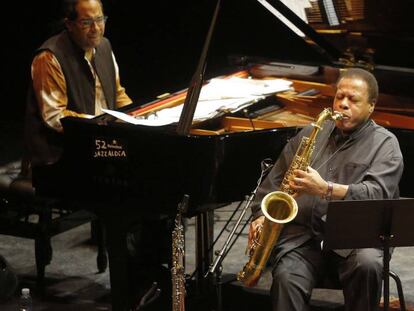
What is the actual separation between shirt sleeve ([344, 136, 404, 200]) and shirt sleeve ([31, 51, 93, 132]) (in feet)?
5.49

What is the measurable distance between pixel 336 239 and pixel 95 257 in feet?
8.16

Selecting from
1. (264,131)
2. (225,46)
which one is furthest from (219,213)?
(264,131)

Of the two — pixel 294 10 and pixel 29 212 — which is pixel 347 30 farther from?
pixel 29 212

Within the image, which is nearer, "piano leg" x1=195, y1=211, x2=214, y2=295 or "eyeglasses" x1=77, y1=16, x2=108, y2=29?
"piano leg" x1=195, y1=211, x2=214, y2=295

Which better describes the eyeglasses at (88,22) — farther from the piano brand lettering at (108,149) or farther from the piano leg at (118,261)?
the piano leg at (118,261)

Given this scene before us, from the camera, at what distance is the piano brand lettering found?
15.6 ft

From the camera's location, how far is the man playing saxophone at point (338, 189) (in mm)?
4461

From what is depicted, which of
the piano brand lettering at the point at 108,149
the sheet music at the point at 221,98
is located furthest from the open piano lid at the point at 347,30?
the piano brand lettering at the point at 108,149

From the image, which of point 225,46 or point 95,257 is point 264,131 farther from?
point 225,46

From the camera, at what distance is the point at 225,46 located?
823cm

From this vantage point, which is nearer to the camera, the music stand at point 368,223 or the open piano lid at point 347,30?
the music stand at point 368,223

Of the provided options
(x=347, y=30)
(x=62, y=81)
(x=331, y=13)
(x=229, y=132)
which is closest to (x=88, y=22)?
(x=62, y=81)

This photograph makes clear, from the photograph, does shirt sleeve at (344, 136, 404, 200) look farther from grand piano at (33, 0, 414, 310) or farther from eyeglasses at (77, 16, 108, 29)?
eyeglasses at (77, 16, 108, 29)

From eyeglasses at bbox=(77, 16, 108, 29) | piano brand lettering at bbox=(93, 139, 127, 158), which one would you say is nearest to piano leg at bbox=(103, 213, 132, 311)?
piano brand lettering at bbox=(93, 139, 127, 158)
